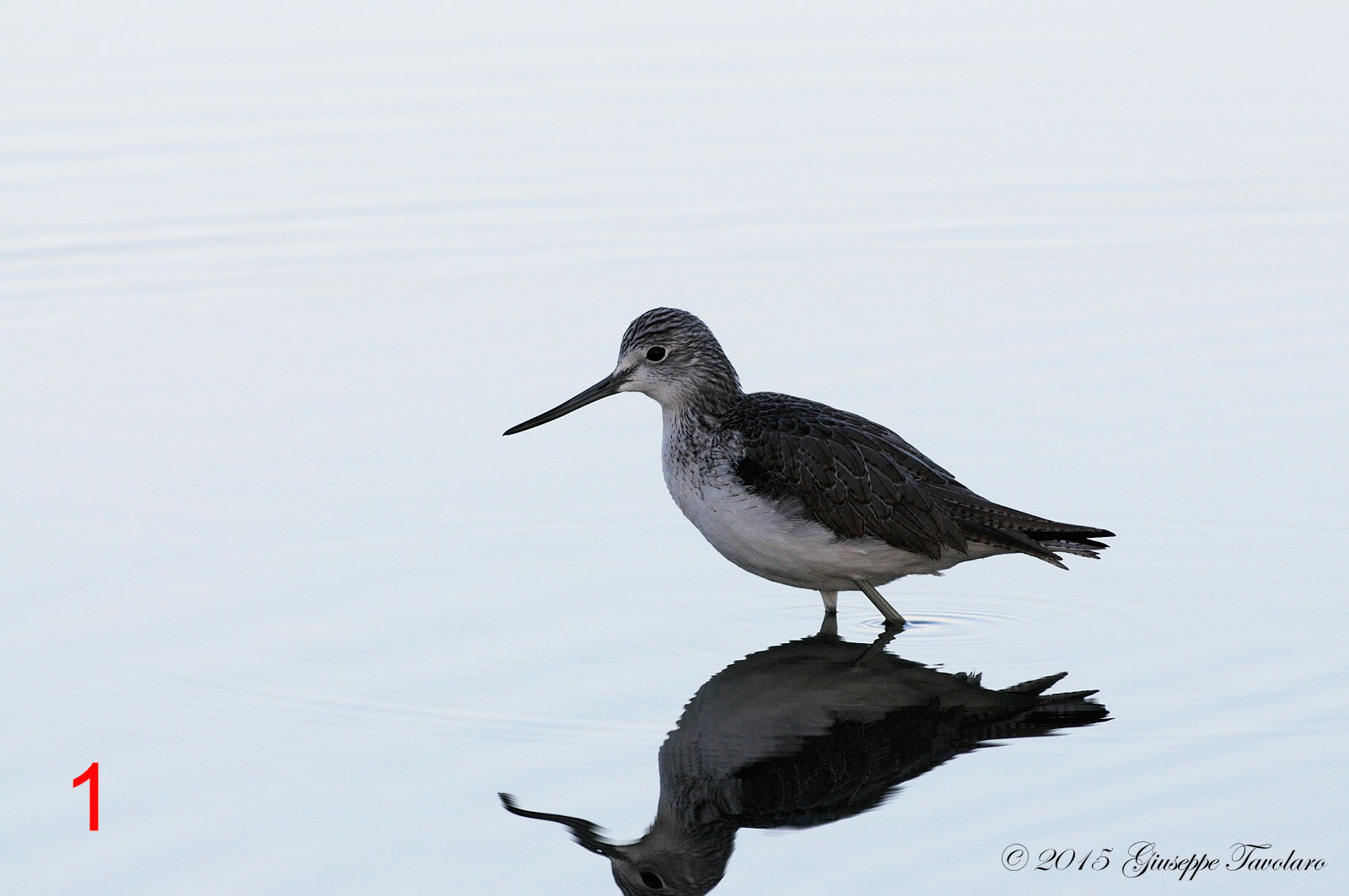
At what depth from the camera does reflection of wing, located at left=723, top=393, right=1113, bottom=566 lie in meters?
9.41

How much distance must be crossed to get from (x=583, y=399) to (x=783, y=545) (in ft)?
5.46

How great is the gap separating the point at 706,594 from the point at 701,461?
74 cm

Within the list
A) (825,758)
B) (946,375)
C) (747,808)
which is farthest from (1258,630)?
(946,375)

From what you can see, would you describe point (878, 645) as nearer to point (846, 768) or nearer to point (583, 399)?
point (846, 768)

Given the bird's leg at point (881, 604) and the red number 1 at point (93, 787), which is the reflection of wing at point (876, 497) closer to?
the bird's leg at point (881, 604)

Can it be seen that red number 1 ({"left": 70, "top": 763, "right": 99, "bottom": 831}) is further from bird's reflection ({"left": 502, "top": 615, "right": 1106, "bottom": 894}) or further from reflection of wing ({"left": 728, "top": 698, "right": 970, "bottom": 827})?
reflection of wing ({"left": 728, "top": 698, "right": 970, "bottom": 827})

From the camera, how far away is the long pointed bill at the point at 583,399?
1038cm

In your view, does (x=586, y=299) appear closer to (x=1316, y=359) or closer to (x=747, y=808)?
(x=1316, y=359)

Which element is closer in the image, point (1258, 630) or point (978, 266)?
point (1258, 630)

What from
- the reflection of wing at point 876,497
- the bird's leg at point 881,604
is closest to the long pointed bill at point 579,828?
the reflection of wing at point 876,497

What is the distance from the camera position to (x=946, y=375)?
1289cm

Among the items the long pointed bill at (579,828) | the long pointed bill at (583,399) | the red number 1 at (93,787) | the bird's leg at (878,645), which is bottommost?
the long pointed bill at (579,828)

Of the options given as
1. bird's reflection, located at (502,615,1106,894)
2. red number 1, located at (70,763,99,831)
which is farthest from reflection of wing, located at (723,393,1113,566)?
red number 1, located at (70,763,99,831)

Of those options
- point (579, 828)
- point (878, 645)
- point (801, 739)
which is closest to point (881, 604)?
point (878, 645)
